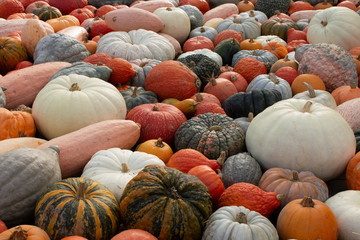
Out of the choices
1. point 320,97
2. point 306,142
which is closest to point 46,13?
point 320,97

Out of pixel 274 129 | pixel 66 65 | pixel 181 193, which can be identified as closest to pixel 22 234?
pixel 181 193

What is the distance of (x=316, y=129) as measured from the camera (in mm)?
3262

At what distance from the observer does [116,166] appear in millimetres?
3143

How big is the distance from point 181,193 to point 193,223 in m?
0.20

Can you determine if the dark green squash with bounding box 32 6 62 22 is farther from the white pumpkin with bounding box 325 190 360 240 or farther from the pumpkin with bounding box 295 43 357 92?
the white pumpkin with bounding box 325 190 360 240

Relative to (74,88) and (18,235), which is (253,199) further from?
(74,88)

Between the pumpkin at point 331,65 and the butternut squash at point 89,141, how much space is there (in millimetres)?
2529

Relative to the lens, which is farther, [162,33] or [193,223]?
[162,33]

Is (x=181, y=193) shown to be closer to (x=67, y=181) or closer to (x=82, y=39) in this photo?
(x=67, y=181)

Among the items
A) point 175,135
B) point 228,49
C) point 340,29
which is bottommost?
point 175,135

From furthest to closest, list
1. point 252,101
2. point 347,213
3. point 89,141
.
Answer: point 252,101, point 89,141, point 347,213

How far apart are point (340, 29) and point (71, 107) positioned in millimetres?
4210

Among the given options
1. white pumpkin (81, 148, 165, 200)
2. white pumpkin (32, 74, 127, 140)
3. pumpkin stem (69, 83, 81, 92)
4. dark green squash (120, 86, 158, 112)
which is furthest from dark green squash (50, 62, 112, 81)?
white pumpkin (81, 148, 165, 200)

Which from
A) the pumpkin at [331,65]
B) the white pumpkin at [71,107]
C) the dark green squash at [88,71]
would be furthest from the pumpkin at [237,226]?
the pumpkin at [331,65]
